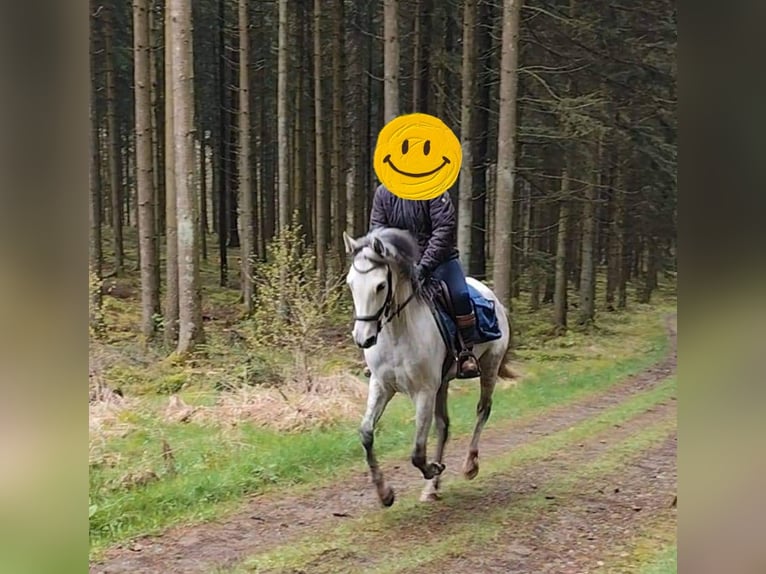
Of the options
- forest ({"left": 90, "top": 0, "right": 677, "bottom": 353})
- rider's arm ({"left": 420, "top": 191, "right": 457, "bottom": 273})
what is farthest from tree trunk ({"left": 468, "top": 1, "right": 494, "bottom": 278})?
rider's arm ({"left": 420, "top": 191, "right": 457, "bottom": 273})

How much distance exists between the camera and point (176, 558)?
2943mm

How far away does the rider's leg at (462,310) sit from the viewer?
307cm

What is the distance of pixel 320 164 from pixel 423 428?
1.18 meters

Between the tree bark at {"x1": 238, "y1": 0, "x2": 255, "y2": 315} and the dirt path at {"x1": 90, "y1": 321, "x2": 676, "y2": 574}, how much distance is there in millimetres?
860

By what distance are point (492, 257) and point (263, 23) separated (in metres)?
1.36

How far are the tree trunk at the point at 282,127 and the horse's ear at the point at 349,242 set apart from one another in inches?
10.1

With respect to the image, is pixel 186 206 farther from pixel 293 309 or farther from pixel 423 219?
pixel 423 219

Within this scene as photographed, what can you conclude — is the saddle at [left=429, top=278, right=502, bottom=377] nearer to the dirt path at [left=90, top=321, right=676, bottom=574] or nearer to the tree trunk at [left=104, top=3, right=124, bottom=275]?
the dirt path at [left=90, top=321, right=676, bottom=574]

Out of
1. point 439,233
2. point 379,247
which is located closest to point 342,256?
point 379,247

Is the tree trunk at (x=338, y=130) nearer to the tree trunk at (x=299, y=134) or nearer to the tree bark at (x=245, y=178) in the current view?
the tree trunk at (x=299, y=134)

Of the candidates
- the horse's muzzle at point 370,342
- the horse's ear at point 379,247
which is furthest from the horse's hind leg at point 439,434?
the horse's ear at point 379,247
